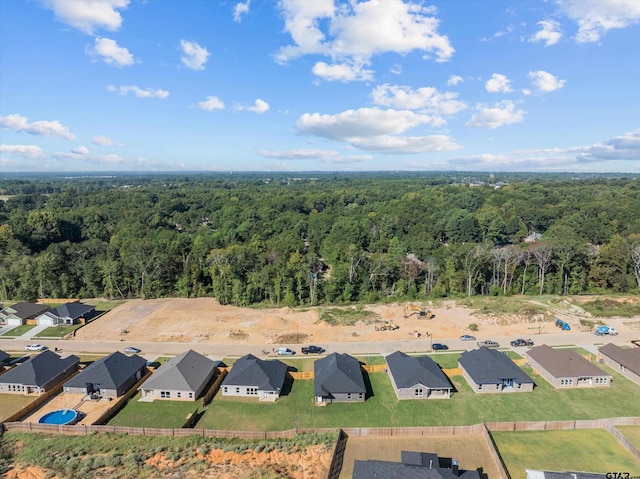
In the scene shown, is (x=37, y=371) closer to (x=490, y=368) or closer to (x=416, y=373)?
(x=416, y=373)

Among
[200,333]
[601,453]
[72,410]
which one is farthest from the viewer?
[200,333]

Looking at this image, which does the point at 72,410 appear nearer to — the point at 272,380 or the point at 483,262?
the point at 272,380

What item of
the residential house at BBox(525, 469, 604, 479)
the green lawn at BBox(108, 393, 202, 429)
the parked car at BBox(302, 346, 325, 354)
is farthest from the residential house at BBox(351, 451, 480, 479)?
the parked car at BBox(302, 346, 325, 354)

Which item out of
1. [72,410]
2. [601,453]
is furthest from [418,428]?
[72,410]

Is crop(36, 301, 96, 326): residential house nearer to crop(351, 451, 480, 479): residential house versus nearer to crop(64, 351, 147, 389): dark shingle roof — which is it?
crop(64, 351, 147, 389): dark shingle roof

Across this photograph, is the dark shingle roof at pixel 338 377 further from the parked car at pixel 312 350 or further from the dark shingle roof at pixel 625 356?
the dark shingle roof at pixel 625 356

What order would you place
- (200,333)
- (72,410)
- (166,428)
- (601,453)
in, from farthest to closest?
(200,333) < (72,410) < (166,428) < (601,453)

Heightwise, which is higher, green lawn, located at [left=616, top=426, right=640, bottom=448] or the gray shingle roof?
the gray shingle roof
